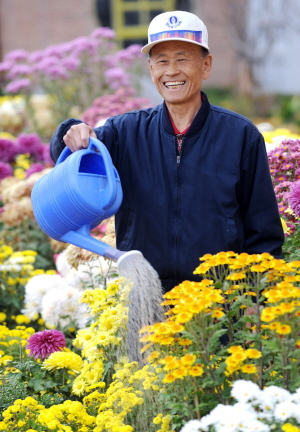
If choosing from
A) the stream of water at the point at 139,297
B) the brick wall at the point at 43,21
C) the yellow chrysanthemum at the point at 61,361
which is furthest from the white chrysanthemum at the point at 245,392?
the brick wall at the point at 43,21

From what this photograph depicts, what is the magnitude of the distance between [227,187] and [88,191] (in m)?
0.51

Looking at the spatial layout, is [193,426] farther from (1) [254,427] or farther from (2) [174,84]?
(2) [174,84]

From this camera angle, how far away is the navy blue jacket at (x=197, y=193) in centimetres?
239

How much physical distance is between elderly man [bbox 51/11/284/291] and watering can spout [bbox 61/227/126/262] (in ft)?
0.99

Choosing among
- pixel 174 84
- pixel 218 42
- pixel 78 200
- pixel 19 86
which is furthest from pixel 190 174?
pixel 218 42

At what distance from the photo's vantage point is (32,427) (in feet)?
7.14

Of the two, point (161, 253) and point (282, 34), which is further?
point (282, 34)

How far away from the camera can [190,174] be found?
7.89 feet

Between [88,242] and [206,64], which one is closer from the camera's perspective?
[88,242]

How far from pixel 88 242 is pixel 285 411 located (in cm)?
88

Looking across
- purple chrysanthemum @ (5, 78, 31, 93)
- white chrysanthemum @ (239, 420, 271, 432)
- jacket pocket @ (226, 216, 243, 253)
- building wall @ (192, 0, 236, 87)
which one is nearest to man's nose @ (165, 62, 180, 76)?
jacket pocket @ (226, 216, 243, 253)

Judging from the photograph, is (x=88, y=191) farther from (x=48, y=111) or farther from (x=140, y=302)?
(x=48, y=111)

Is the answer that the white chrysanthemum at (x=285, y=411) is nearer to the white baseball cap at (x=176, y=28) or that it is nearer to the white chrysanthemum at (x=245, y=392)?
the white chrysanthemum at (x=245, y=392)

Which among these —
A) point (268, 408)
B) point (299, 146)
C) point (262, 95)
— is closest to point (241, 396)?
point (268, 408)
